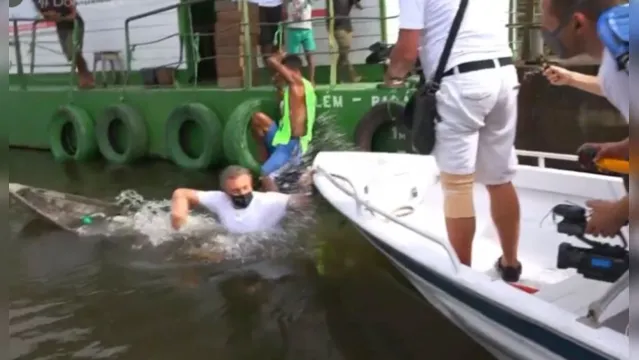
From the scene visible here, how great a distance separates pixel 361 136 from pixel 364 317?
3595 mm

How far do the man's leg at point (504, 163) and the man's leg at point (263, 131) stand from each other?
440 centimetres

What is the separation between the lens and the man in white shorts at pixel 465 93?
11.7 ft

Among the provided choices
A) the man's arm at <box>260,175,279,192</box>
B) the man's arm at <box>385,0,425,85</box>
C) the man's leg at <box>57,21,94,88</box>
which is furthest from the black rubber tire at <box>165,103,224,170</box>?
the man's arm at <box>385,0,425,85</box>

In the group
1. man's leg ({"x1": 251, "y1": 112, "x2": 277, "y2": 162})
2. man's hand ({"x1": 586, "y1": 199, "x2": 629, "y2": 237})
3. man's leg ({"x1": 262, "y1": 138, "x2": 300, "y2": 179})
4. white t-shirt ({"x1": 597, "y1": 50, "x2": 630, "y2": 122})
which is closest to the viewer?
white t-shirt ({"x1": 597, "y1": 50, "x2": 630, "y2": 122})

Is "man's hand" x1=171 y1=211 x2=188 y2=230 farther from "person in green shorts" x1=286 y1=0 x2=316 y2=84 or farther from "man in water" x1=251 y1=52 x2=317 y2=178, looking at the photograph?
"person in green shorts" x1=286 y1=0 x2=316 y2=84

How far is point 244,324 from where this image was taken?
4582mm

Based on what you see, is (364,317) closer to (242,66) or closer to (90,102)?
(242,66)

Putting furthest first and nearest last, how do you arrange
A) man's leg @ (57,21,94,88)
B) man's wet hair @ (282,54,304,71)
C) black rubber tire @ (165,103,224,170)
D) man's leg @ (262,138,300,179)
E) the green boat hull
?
1. man's leg @ (57,21,94,88)
2. black rubber tire @ (165,103,224,170)
3. man's wet hair @ (282,54,304,71)
4. man's leg @ (262,138,300,179)
5. the green boat hull

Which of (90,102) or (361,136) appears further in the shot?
(90,102)

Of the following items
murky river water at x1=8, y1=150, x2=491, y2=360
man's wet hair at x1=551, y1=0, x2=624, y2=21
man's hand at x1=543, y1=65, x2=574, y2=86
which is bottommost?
murky river water at x1=8, y1=150, x2=491, y2=360

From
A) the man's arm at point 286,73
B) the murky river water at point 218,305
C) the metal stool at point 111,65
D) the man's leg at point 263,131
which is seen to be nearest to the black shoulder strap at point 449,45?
the murky river water at point 218,305

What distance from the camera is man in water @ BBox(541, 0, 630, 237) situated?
2.10 meters

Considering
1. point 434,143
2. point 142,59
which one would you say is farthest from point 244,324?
point 142,59

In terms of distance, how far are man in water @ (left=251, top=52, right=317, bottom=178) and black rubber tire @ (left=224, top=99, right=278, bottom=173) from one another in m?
0.59
